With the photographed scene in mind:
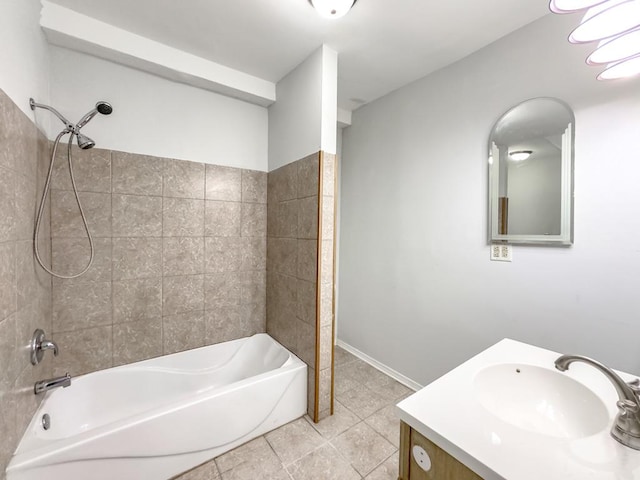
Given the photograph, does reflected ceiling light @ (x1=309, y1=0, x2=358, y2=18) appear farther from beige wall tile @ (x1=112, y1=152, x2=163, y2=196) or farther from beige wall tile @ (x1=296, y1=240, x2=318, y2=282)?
beige wall tile @ (x1=112, y1=152, x2=163, y2=196)

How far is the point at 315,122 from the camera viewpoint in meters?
1.80

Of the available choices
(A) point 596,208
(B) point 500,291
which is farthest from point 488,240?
(A) point 596,208

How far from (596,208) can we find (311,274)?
1.61m

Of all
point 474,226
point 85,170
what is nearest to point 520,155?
point 474,226

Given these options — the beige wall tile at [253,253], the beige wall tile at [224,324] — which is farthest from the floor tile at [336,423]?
the beige wall tile at [253,253]

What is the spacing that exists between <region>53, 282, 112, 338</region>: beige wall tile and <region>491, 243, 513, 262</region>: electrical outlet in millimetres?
2612

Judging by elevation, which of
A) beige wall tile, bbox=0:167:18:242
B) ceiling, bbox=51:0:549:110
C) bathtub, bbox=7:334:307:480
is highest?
ceiling, bbox=51:0:549:110

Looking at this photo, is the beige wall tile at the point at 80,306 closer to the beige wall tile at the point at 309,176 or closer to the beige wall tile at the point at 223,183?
the beige wall tile at the point at 223,183

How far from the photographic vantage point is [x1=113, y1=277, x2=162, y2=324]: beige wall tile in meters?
1.82

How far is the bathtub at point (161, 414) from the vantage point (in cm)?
120

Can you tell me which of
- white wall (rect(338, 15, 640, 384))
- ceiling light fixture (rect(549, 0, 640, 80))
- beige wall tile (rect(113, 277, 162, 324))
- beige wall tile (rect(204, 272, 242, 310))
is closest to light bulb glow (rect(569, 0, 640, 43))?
ceiling light fixture (rect(549, 0, 640, 80))

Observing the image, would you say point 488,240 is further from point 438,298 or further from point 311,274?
point 311,274

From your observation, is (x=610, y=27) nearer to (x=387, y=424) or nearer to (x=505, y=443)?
(x=505, y=443)

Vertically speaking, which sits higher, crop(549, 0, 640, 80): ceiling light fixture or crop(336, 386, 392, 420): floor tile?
crop(549, 0, 640, 80): ceiling light fixture
